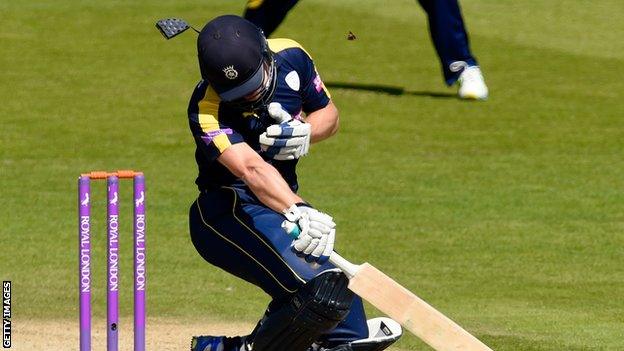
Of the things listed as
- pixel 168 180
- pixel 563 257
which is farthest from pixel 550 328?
pixel 168 180

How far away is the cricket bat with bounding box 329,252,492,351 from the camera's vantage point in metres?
6.61

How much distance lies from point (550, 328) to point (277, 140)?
3112 mm

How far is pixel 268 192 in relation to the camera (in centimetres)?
681

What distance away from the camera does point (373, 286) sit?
21.9ft

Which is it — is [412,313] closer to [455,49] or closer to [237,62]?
[237,62]

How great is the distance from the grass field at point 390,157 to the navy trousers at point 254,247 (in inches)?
66.0

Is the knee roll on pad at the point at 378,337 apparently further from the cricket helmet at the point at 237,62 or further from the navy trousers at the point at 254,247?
the cricket helmet at the point at 237,62

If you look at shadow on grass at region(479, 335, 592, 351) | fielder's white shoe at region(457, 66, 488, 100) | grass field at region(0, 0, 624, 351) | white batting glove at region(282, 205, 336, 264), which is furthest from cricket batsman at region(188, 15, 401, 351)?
grass field at region(0, 0, 624, 351)

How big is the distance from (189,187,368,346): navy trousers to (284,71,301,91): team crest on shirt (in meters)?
0.56

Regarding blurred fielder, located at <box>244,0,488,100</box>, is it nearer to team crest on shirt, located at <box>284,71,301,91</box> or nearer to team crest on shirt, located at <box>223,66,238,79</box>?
team crest on shirt, located at <box>284,71,301,91</box>

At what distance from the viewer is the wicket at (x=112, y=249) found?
6.87 m

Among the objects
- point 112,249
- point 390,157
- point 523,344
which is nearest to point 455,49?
point 523,344

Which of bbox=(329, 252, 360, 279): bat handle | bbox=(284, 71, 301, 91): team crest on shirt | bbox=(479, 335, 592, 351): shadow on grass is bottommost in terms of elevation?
bbox=(479, 335, 592, 351): shadow on grass

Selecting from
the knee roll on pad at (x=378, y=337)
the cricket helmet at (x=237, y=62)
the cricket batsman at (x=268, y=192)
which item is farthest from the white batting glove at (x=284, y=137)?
the knee roll on pad at (x=378, y=337)
